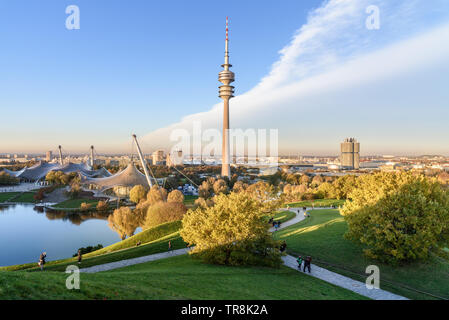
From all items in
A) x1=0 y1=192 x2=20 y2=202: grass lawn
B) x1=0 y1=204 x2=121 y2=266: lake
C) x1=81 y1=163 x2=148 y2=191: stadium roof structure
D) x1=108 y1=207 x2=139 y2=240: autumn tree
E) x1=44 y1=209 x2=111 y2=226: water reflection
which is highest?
x1=81 y1=163 x2=148 y2=191: stadium roof structure

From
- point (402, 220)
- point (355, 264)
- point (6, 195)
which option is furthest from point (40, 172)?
point (402, 220)

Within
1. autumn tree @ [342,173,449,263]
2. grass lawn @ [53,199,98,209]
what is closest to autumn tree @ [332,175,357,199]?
autumn tree @ [342,173,449,263]

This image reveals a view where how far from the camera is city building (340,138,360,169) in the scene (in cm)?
17840

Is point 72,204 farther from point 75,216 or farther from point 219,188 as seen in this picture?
point 219,188

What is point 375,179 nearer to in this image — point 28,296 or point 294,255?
point 294,255

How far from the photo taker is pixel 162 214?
2969 centimetres

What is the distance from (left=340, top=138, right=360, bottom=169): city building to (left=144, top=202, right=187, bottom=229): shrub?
167978 millimetres

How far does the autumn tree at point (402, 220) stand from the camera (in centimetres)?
1501

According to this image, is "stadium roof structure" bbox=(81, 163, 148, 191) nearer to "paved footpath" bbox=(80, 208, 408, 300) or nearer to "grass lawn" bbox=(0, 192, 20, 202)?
"grass lawn" bbox=(0, 192, 20, 202)

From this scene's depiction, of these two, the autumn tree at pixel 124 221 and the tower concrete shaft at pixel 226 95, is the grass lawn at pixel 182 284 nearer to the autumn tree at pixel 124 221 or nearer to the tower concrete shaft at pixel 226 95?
the autumn tree at pixel 124 221

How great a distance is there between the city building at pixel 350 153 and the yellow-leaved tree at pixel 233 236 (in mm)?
177698

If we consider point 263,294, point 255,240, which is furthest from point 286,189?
point 263,294

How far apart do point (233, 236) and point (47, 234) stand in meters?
28.5
